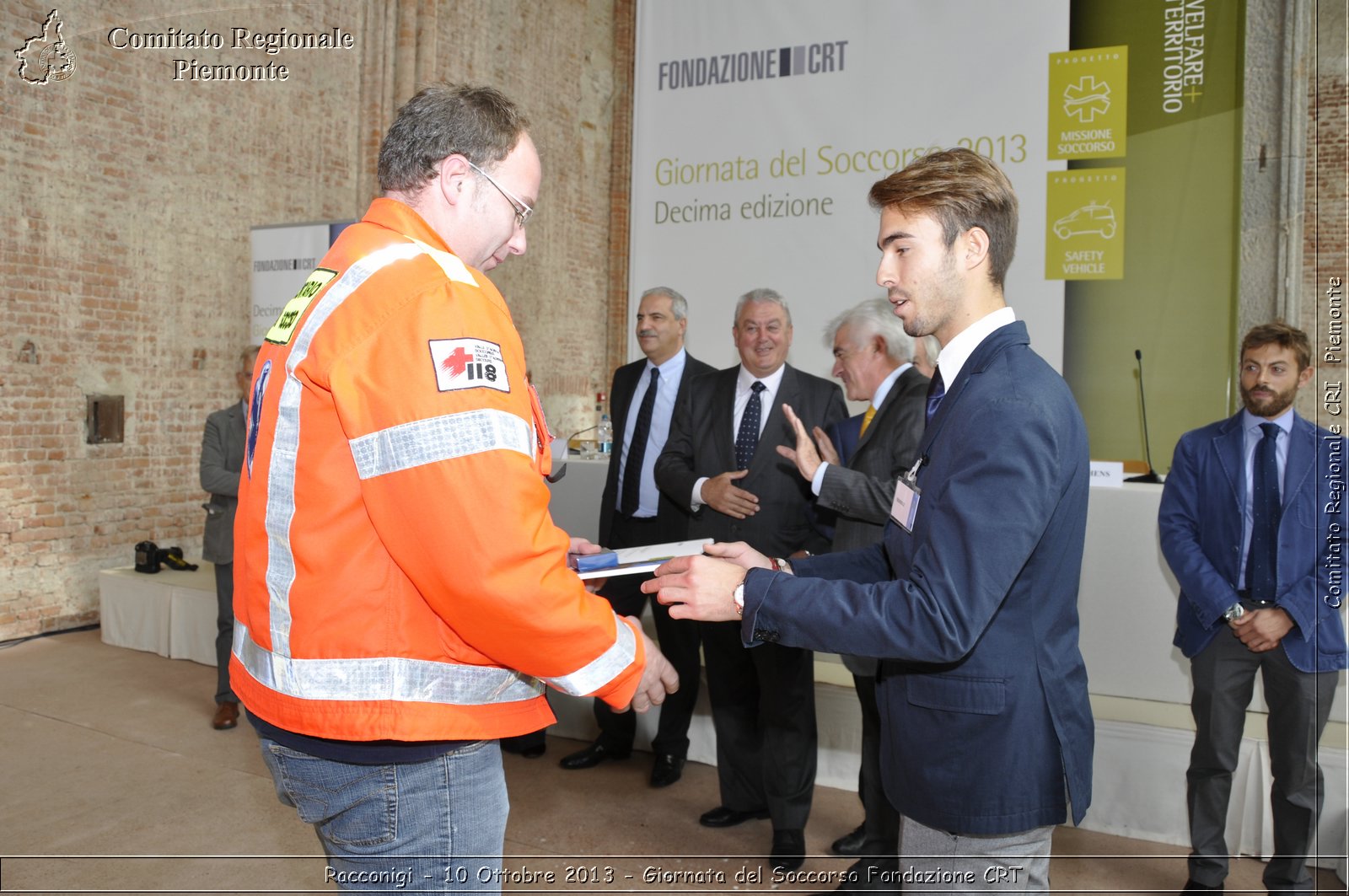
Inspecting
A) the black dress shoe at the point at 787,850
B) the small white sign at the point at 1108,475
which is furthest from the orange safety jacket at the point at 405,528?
the small white sign at the point at 1108,475

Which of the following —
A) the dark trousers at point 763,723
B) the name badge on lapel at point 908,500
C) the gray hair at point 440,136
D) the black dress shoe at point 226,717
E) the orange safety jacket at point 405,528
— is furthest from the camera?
the black dress shoe at point 226,717

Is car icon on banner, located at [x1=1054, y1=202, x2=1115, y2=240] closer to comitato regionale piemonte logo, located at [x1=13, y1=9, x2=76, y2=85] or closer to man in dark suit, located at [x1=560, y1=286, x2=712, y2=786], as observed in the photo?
Answer: man in dark suit, located at [x1=560, y1=286, x2=712, y2=786]

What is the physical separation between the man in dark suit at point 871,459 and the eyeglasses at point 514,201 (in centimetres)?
168

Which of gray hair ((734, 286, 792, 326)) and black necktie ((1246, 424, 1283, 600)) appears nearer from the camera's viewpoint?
black necktie ((1246, 424, 1283, 600))

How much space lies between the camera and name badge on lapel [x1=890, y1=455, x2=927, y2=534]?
5.54ft

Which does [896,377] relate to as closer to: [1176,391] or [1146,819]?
[1146,819]

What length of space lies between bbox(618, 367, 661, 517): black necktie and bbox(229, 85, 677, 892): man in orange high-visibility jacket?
2.91 m

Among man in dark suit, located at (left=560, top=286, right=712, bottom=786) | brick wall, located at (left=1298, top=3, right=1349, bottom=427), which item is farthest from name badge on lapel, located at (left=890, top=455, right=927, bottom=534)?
brick wall, located at (left=1298, top=3, right=1349, bottom=427)

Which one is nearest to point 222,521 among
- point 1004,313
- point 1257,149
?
point 1004,313

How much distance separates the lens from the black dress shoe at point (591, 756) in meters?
4.32

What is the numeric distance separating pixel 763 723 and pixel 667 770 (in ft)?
Result: 2.74

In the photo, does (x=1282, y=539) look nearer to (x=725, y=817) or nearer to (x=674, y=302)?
(x=725, y=817)

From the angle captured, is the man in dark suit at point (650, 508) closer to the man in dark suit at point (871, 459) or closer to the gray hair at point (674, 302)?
the gray hair at point (674, 302)

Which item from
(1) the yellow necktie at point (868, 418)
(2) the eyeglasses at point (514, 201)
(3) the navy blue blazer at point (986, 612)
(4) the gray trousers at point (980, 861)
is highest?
(2) the eyeglasses at point (514, 201)
